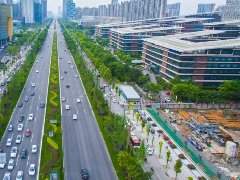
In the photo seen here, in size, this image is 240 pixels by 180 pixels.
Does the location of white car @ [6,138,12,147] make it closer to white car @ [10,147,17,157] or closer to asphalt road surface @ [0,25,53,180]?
asphalt road surface @ [0,25,53,180]

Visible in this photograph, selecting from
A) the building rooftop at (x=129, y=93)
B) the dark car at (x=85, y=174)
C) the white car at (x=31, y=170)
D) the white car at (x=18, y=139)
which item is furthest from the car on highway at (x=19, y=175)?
the building rooftop at (x=129, y=93)

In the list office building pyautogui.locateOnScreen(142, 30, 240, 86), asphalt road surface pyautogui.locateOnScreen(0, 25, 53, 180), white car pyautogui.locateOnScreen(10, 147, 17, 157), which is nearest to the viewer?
asphalt road surface pyautogui.locateOnScreen(0, 25, 53, 180)

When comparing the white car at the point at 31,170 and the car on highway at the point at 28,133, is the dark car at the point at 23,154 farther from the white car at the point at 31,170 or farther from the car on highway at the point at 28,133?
the car on highway at the point at 28,133

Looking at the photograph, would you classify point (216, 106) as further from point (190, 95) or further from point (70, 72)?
point (70, 72)

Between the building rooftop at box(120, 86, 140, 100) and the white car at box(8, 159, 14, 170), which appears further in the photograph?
the building rooftop at box(120, 86, 140, 100)

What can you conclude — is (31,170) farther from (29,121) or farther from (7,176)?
(29,121)

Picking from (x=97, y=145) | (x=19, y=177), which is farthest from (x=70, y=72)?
(x=19, y=177)

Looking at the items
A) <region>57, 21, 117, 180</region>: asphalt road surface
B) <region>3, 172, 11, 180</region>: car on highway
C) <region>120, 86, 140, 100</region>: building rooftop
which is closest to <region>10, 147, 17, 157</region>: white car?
<region>3, 172, 11, 180</region>: car on highway
